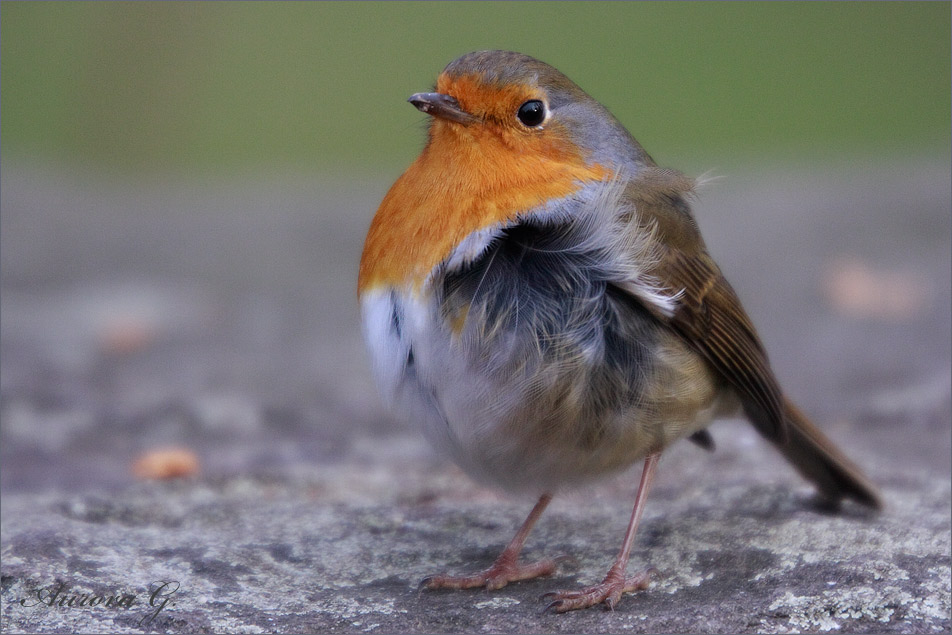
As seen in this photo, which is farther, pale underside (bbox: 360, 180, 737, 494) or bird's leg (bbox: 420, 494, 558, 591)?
bird's leg (bbox: 420, 494, 558, 591)

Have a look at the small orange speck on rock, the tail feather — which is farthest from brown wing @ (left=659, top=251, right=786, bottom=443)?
the small orange speck on rock

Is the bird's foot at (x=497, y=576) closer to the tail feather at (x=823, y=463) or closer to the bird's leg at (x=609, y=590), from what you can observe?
the bird's leg at (x=609, y=590)

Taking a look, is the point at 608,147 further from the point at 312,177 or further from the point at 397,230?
the point at 312,177

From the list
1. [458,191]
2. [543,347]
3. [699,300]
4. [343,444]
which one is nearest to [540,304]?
[543,347]

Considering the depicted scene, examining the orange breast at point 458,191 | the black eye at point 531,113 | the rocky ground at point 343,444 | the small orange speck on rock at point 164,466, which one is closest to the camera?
the rocky ground at point 343,444

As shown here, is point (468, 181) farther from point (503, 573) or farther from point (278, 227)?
point (278, 227)

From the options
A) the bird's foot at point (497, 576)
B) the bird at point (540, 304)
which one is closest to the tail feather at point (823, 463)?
the bird at point (540, 304)

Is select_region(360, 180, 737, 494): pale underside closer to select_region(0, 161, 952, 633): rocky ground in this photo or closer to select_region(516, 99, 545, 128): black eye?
select_region(516, 99, 545, 128): black eye
